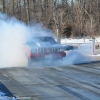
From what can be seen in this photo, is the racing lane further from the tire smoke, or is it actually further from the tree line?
the tree line

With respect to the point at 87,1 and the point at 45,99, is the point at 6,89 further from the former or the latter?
the point at 87,1

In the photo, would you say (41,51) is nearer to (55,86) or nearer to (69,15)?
(55,86)

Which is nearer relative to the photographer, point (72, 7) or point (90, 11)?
point (72, 7)

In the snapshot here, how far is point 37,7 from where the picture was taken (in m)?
58.5

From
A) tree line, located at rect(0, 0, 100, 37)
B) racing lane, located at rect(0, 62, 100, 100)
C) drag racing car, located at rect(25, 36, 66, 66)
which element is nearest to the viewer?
racing lane, located at rect(0, 62, 100, 100)

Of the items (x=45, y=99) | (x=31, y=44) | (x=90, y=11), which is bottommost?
(x=45, y=99)

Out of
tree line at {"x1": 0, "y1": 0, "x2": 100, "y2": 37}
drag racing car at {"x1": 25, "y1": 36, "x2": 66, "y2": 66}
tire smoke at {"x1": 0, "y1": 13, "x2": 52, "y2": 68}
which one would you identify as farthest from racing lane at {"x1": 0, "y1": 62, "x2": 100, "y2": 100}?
tree line at {"x1": 0, "y1": 0, "x2": 100, "y2": 37}

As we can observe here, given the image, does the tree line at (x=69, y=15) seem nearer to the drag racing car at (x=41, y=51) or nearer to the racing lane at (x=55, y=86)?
the drag racing car at (x=41, y=51)

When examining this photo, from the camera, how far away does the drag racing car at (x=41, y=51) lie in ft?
52.7

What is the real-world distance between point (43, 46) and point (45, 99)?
881cm

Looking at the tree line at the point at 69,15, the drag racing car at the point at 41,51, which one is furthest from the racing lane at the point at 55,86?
the tree line at the point at 69,15

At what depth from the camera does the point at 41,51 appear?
1616 centimetres

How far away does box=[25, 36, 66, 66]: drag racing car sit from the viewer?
16062 mm

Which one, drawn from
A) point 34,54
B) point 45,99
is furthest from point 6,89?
point 34,54
